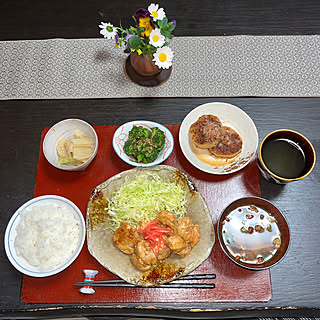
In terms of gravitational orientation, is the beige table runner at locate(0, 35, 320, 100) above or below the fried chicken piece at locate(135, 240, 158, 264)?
above

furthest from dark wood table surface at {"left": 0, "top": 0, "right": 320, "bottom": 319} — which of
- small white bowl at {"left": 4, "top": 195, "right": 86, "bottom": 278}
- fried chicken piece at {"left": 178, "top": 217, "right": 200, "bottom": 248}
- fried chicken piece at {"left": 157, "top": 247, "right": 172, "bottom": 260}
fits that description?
fried chicken piece at {"left": 178, "top": 217, "right": 200, "bottom": 248}

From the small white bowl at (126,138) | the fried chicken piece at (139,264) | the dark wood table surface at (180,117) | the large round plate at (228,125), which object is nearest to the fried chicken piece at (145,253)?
the fried chicken piece at (139,264)

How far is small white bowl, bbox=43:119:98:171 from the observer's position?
1.94m

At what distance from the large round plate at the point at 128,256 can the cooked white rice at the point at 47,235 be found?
13 centimetres

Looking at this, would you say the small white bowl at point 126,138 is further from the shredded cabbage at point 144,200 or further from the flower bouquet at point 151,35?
the flower bouquet at point 151,35

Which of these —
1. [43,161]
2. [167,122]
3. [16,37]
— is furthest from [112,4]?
[43,161]

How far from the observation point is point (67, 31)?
96.7 inches

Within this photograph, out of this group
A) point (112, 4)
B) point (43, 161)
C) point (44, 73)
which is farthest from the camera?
point (112, 4)

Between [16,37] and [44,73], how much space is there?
0.44 meters

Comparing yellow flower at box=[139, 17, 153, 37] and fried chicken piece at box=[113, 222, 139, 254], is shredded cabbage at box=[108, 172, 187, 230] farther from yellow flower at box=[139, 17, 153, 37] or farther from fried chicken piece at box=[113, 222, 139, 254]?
yellow flower at box=[139, 17, 153, 37]

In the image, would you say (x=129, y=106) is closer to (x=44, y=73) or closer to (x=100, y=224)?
(x=44, y=73)

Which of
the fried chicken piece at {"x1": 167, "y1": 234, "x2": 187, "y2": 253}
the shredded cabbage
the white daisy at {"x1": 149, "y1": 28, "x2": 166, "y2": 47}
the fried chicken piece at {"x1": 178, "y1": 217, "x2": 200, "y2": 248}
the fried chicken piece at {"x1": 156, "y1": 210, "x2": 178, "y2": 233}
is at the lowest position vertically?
the fried chicken piece at {"x1": 167, "y1": 234, "x2": 187, "y2": 253}

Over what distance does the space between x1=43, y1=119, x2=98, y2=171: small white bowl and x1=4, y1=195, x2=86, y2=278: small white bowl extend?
22 centimetres

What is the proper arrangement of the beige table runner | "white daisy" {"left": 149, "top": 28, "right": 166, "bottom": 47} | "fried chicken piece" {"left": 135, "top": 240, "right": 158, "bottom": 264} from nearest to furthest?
"fried chicken piece" {"left": 135, "top": 240, "right": 158, "bottom": 264} < "white daisy" {"left": 149, "top": 28, "right": 166, "bottom": 47} < the beige table runner
